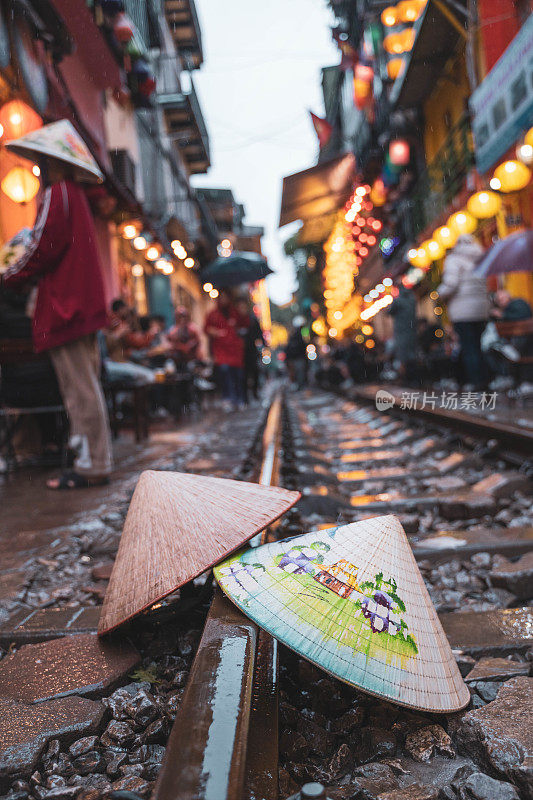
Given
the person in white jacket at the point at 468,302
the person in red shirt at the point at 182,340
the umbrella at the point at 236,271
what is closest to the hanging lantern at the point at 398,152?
the umbrella at the point at 236,271

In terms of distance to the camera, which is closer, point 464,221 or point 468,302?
point 468,302

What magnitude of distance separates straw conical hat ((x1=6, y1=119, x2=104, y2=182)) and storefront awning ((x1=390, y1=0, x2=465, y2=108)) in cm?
1094

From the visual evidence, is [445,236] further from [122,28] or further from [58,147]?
[58,147]

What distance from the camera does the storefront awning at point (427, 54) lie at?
12.6 m

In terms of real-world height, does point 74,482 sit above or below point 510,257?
below

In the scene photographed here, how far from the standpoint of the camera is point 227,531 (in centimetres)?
154

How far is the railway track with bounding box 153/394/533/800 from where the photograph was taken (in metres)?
0.87

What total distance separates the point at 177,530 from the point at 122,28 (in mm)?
9841

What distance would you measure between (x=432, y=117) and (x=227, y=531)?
19.6 meters

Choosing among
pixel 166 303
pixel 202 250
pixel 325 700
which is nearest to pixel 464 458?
pixel 325 700

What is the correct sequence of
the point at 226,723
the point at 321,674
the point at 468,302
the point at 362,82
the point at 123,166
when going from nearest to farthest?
the point at 226,723 < the point at 321,674 < the point at 468,302 < the point at 123,166 < the point at 362,82

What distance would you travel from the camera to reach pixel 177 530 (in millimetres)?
1581

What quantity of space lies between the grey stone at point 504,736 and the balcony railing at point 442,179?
1367 centimetres

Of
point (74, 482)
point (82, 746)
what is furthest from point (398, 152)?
point (82, 746)
